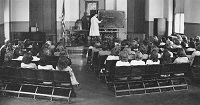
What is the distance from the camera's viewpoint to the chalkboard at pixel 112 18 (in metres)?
17.5

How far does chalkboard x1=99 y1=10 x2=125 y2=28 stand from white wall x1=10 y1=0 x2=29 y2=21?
4333 mm

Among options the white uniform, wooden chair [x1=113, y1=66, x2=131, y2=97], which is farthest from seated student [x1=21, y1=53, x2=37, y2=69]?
the white uniform

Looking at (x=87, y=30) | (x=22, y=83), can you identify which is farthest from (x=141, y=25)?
(x=22, y=83)

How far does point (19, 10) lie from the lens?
18.0m

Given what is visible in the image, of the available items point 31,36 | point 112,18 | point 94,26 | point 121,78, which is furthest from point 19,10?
point 121,78

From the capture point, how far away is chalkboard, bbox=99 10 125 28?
57.4ft

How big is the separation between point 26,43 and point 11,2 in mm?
6664

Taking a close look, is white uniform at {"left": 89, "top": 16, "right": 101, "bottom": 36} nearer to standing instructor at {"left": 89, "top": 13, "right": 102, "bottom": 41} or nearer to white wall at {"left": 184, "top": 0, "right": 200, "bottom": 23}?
standing instructor at {"left": 89, "top": 13, "right": 102, "bottom": 41}

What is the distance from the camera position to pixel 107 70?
8.09m

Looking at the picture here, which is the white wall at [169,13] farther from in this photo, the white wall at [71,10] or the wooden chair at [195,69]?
the wooden chair at [195,69]

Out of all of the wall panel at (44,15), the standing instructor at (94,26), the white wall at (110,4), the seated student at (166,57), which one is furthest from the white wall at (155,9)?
the seated student at (166,57)

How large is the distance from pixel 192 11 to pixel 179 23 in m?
2.44

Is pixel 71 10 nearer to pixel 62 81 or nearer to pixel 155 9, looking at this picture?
pixel 155 9

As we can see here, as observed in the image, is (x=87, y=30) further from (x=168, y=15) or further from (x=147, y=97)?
(x=147, y=97)
